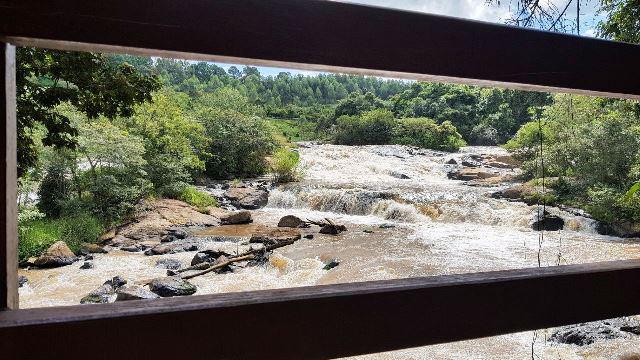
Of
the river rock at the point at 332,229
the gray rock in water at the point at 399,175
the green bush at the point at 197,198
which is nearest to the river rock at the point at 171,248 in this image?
the river rock at the point at 332,229

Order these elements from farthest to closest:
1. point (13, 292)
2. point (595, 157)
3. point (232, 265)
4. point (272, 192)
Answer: point (272, 192), point (595, 157), point (232, 265), point (13, 292)

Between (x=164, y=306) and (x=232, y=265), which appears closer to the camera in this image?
(x=164, y=306)

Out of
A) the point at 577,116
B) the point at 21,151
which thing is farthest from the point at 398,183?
the point at 21,151

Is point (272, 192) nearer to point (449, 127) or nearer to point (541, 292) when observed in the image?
point (449, 127)

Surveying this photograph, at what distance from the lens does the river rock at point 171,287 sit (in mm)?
6281

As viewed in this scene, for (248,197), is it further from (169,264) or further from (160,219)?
(169,264)

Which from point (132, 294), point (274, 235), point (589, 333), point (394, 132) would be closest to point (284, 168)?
point (274, 235)

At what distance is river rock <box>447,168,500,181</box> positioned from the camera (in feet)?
52.2

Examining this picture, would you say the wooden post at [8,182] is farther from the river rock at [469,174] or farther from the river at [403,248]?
the river rock at [469,174]

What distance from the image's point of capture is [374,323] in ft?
1.53

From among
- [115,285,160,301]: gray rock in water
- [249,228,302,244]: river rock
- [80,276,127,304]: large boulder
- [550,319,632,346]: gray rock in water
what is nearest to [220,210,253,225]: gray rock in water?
[249,228,302,244]: river rock

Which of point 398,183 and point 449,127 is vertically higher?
point 449,127

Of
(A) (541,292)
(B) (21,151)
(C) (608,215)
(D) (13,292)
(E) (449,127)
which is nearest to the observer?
(D) (13,292)

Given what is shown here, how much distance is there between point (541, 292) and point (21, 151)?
16.8ft
